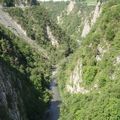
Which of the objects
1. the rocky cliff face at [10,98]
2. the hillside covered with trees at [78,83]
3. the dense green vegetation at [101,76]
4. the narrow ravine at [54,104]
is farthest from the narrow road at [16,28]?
the rocky cliff face at [10,98]

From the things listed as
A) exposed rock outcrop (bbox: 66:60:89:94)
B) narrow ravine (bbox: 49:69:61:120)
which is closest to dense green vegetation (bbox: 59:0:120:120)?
exposed rock outcrop (bbox: 66:60:89:94)

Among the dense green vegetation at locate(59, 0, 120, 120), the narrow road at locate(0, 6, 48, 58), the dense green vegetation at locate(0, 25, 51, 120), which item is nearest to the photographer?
the dense green vegetation at locate(59, 0, 120, 120)

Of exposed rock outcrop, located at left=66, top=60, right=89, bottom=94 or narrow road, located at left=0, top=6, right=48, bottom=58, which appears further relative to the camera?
narrow road, located at left=0, top=6, right=48, bottom=58

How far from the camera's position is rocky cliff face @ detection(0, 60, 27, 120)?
76.1 metres

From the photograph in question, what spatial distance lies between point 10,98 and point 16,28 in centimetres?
11020

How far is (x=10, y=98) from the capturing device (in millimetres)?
83500

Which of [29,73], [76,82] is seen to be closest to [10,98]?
[76,82]

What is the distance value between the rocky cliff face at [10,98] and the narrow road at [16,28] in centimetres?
8370

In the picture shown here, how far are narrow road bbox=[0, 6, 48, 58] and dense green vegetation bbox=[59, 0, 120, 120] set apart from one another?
2364 inches

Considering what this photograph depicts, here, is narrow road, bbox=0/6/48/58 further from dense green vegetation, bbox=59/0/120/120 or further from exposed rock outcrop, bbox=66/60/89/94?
exposed rock outcrop, bbox=66/60/89/94

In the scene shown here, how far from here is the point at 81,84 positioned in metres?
102

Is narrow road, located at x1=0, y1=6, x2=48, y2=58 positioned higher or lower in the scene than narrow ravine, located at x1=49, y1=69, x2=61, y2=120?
higher

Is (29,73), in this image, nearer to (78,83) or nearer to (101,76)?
(78,83)

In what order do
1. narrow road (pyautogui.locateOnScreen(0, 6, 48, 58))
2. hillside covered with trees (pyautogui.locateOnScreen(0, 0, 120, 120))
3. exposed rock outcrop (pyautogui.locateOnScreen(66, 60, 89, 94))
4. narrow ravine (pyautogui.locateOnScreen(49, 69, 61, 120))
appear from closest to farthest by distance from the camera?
1. hillside covered with trees (pyautogui.locateOnScreen(0, 0, 120, 120))
2. exposed rock outcrop (pyautogui.locateOnScreen(66, 60, 89, 94))
3. narrow ravine (pyautogui.locateOnScreen(49, 69, 61, 120))
4. narrow road (pyautogui.locateOnScreen(0, 6, 48, 58))
